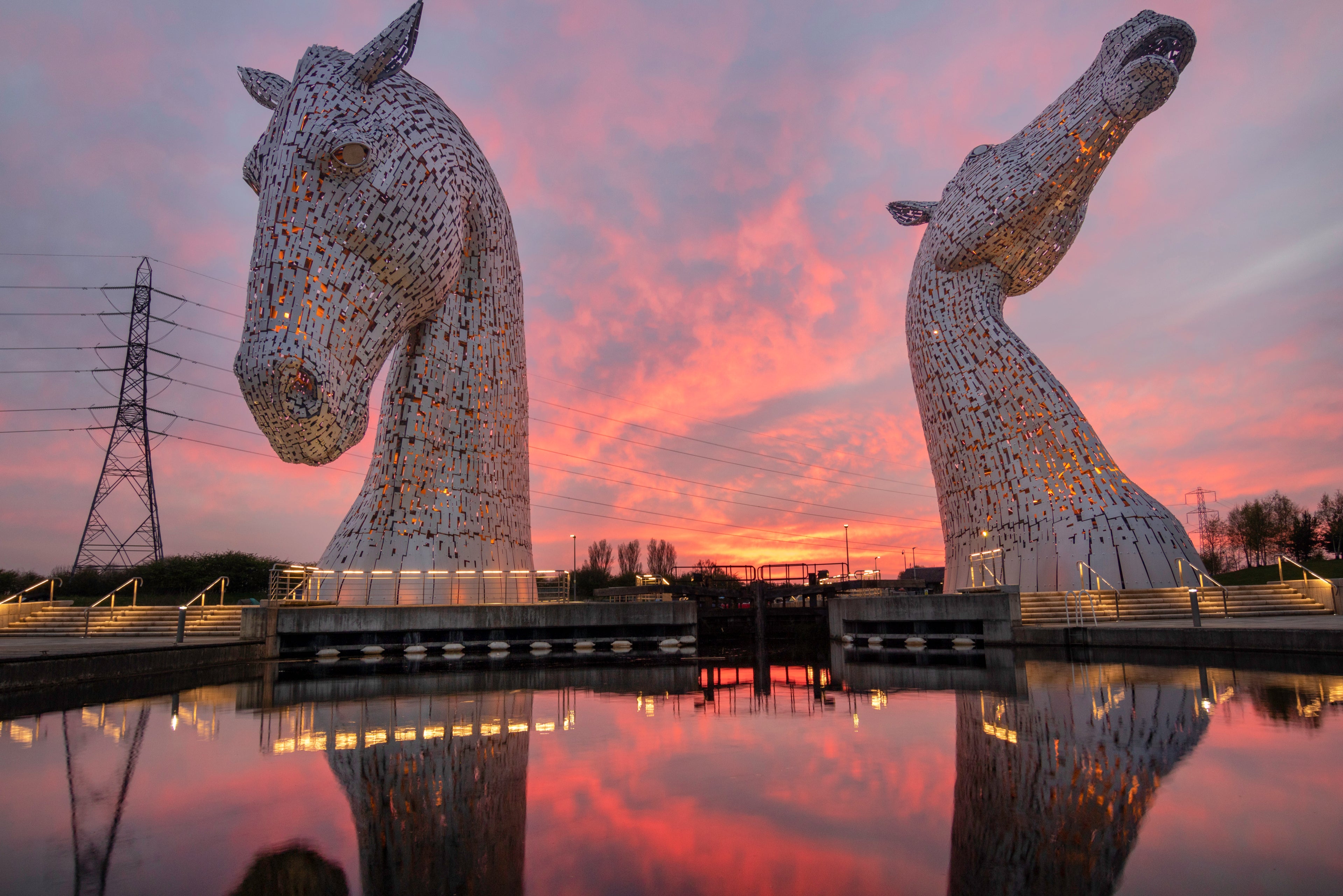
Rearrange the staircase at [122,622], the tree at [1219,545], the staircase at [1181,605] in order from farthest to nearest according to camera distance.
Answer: the tree at [1219,545], the staircase at [122,622], the staircase at [1181,605]

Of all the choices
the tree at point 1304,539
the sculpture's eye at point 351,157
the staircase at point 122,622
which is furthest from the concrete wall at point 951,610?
the tree at point 1304,539

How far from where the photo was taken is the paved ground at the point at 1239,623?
484 inches

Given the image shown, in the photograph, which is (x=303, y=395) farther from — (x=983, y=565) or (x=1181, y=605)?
(x=1181, y=605)

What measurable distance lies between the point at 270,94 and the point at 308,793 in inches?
631

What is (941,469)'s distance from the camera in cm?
Result: 2105

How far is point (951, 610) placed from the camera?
15.9 metres

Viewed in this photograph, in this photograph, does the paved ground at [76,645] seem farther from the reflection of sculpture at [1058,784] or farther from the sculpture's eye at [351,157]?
the reflection of sculpture at [1058,784]

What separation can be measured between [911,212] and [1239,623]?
1448 centimetres

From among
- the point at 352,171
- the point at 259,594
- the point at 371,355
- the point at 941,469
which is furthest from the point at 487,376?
the point at 259,594

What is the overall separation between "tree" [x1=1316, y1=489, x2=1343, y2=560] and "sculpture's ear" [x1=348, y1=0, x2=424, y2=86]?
53.5m

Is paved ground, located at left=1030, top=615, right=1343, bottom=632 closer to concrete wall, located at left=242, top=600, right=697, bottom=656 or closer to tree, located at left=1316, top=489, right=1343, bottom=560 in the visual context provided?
concrete wall, located at left=242, top=600, right=697, bottom=656

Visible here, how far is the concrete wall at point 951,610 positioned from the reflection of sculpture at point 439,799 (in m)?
11.0

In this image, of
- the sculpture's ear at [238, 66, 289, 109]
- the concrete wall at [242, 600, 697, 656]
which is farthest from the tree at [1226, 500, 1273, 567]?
the sculpture's ear at [238, 66, 289, 109]

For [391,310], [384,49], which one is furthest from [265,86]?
[391,310]
